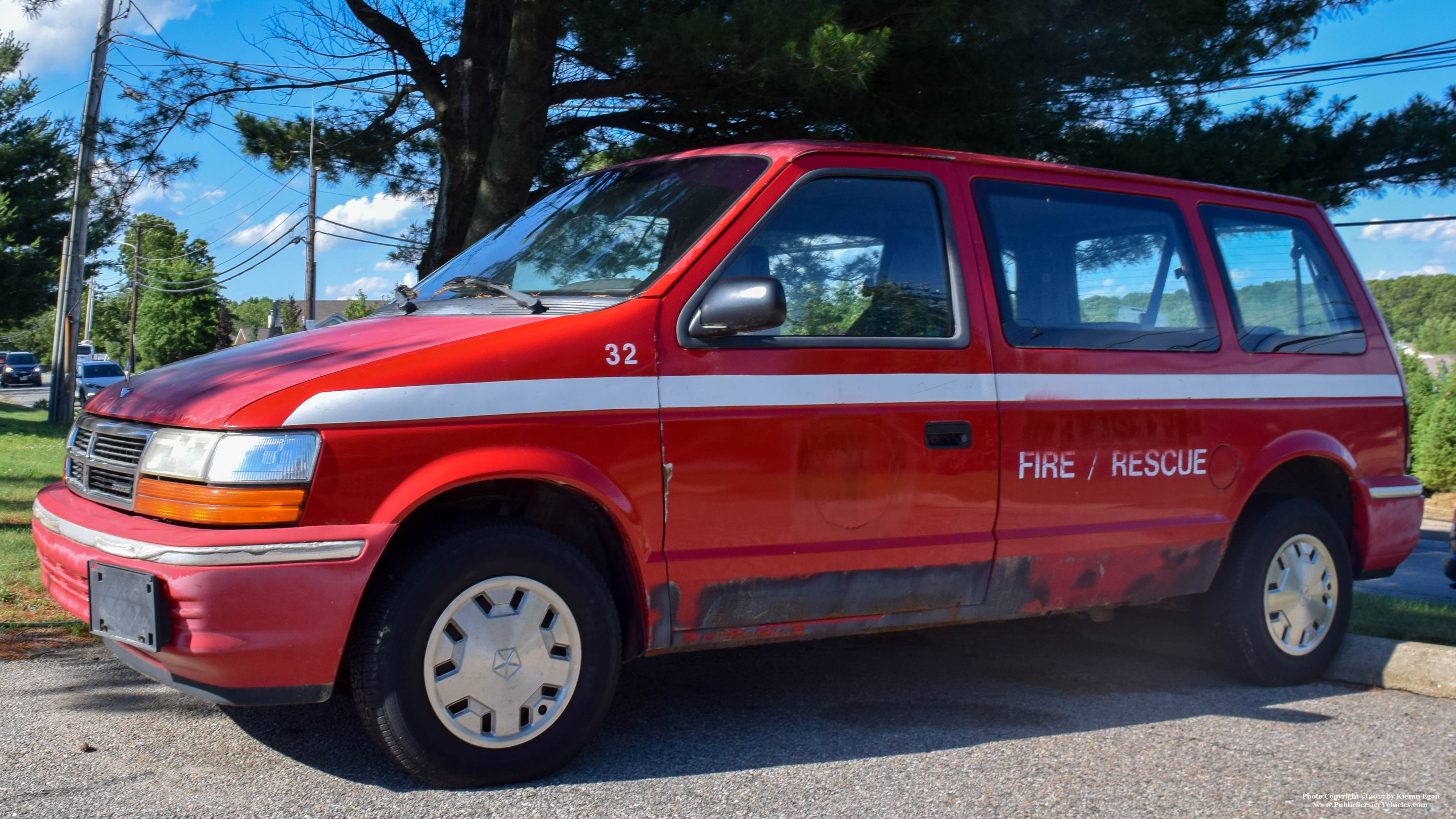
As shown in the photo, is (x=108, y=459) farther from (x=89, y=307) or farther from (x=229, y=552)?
(x=89, y=307)

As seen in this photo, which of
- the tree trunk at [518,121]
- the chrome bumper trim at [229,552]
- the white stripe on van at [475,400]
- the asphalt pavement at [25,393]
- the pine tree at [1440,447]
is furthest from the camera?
the asphalt pavement at [25,393]

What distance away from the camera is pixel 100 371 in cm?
4366

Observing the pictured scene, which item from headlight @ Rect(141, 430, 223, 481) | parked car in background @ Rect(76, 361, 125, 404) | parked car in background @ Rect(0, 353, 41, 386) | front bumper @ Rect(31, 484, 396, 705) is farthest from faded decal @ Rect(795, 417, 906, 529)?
parked car in background @ Rect(0, 353, 41, 386)

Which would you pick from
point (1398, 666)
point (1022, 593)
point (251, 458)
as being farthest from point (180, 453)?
point (1398, 666)

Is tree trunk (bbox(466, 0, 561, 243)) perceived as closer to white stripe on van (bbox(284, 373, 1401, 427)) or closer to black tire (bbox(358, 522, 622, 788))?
white stripe on van (bbox(284, 373, 1401, 427))

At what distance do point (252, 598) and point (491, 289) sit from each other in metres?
1.38

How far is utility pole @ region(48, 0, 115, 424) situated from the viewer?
8.93m

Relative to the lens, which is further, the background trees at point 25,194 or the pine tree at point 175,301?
the pine tree at point 175,301

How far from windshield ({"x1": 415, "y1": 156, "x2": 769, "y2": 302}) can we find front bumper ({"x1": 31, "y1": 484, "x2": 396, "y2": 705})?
3.84 ft

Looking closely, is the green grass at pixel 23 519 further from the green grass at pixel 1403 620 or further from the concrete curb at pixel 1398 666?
the green grass at pixel 1403 620

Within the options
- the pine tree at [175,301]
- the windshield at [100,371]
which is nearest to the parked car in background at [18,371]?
the pine tree at [175,301]

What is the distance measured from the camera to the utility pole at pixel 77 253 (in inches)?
352

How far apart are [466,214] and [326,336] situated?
5.02 m

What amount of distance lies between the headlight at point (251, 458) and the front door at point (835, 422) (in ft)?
3.37
